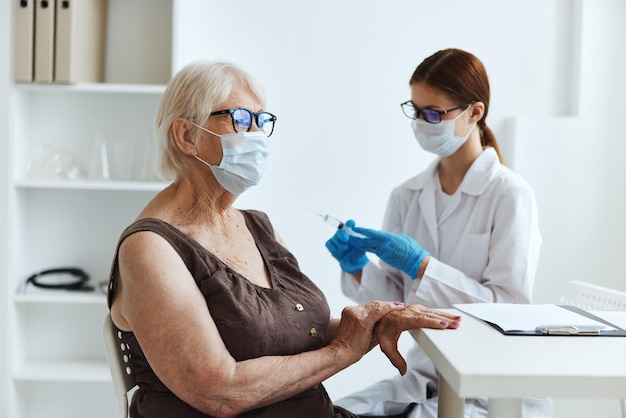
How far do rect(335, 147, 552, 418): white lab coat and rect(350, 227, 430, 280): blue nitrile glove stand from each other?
4 cm

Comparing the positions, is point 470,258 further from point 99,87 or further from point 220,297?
point 99,87

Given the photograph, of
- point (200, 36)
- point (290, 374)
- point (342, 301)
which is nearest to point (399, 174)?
point (342, 301)

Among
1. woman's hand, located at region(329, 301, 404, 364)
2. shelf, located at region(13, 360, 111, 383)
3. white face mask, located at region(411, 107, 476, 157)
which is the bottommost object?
shelf, located at region(13, 360, 111, 383)

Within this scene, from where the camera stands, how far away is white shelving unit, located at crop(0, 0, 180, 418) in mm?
2738

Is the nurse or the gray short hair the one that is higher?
the gray short hair

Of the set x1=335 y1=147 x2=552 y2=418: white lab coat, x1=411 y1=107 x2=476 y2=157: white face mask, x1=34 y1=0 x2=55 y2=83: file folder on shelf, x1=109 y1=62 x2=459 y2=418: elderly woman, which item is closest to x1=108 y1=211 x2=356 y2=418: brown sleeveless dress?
x1=109 y1=62 x2=459 y2=418: elderly woman

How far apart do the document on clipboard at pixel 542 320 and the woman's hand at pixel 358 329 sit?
16cm

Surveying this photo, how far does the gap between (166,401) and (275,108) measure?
1.70 meters

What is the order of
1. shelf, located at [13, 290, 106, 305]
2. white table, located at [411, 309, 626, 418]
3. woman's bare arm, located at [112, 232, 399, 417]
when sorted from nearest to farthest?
white table, located at [411, 309, 626, 418] < woman's bare arm, located at [112, 232, 399, 417] < shelf, located at [13, 290, 106, 305]

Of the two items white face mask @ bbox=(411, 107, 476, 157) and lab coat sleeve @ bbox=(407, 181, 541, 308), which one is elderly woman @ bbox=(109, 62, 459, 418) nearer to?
lab coat sleeve @ bbox=(407, 181, 541, 308)

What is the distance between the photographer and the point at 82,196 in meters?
2.84

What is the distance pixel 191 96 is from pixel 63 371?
156cm

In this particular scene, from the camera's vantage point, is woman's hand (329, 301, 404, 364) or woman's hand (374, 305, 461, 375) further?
woman's hand (329, 301, 404, 364)

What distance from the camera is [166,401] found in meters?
1.34
